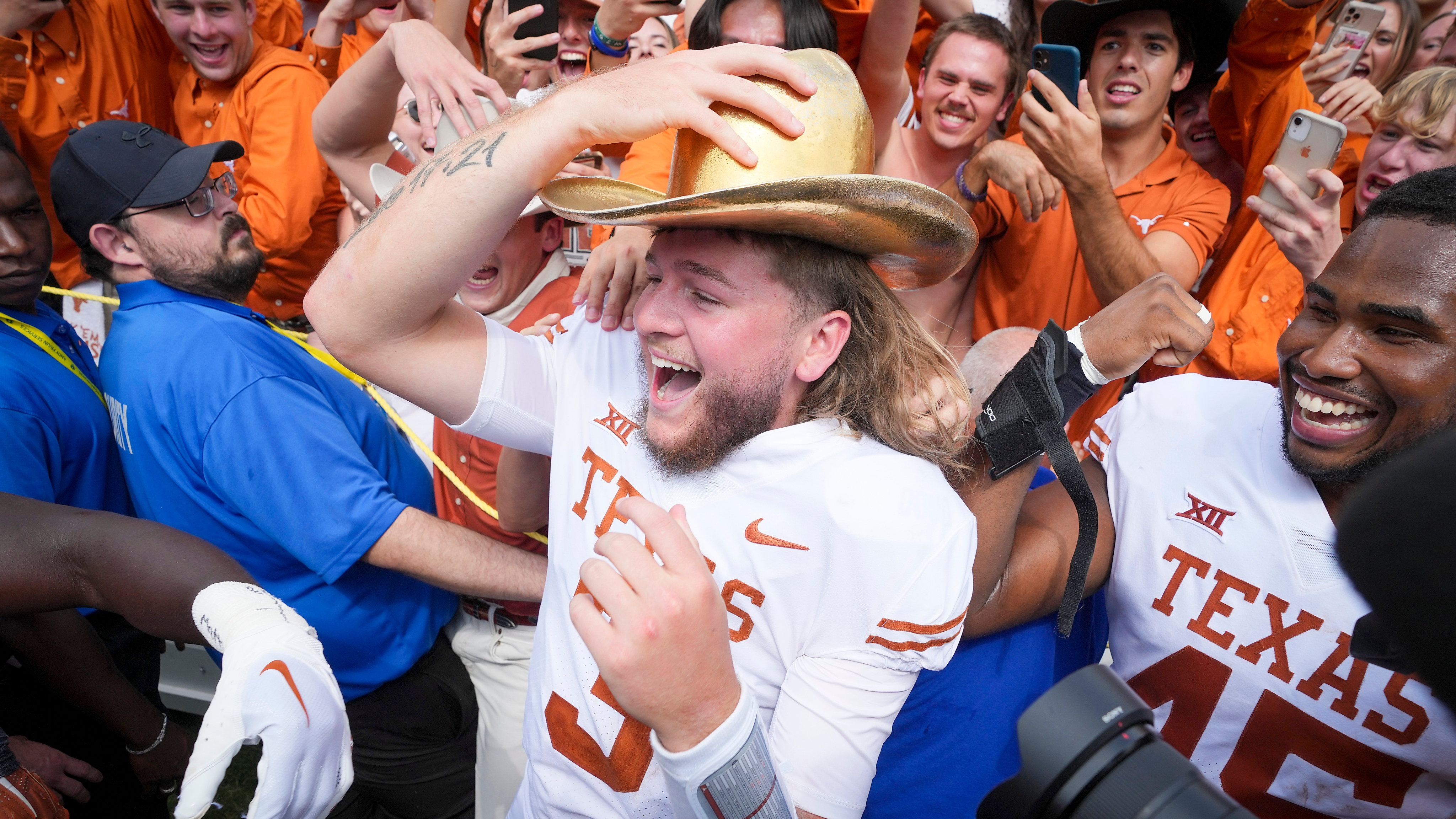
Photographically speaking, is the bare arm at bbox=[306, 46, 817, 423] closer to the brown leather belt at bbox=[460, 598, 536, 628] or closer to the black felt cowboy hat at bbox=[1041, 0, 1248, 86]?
the brown leather belt at bbox=[460, 598, 536, 628]

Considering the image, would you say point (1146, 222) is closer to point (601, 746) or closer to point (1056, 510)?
point (1056, 510)

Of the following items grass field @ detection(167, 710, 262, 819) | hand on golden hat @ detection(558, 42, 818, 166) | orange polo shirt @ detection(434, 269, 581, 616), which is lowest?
grass field @ detection(167, 710, 262, 819)

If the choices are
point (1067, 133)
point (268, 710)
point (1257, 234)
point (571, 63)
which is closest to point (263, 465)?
point (268, 710)

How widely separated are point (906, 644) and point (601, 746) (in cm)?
65

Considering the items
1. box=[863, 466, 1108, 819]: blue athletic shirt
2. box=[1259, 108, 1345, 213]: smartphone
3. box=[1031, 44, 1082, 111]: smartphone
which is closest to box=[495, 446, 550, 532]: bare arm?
box=[863, 466, 1108, 819]: blue athletic shirt

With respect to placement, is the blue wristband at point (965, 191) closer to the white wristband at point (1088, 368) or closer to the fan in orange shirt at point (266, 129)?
the white wristband at point (1088, 368)

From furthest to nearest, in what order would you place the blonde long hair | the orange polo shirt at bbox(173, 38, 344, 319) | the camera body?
the orange polo shirt at bbox(173, 38, 344, 319) < the blonde long hair < the camera body

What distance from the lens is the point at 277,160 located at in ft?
13.3

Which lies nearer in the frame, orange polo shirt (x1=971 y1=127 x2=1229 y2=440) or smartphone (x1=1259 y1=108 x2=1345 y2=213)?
smartphone (x1=1259 y1=108 x2=1345 y2=213)

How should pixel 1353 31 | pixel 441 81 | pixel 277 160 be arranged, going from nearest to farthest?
pixel 441 81 < pixel 1353 31 < pixel 277 160

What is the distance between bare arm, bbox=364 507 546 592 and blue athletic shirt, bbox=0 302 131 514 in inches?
34.2

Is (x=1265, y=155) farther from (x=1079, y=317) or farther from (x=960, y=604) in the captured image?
(x=960, y=604)

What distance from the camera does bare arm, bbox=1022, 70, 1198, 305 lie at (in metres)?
2.75

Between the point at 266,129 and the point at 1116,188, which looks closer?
the point at 1116,188
